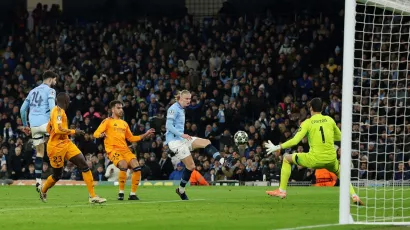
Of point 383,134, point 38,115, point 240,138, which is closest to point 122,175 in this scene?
point 38,115

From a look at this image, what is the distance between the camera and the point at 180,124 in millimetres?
19406

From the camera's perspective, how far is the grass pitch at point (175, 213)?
12766 millimetres

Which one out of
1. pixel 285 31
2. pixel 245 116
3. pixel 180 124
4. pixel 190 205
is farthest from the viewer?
pixel 285 31

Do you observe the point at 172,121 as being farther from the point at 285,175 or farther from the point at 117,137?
the point at 285,175

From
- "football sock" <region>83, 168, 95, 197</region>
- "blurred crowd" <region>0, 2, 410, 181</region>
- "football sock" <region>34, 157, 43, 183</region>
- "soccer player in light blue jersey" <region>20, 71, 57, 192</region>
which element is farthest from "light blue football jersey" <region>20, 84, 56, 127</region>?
"blurred crowd" <region>0, 2, 410, 181</region>

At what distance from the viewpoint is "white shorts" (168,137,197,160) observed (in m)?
19.2

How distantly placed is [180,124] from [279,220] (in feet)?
20.8

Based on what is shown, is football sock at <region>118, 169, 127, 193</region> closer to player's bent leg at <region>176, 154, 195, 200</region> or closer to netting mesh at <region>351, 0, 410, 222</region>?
player's bent leg at <region>176, 154, 195, 200</region>

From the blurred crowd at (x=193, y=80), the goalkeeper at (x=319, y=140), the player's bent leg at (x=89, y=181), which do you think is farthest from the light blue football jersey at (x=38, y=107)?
the blurred crowd at (x=193, y=80)

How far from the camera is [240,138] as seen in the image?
1171 inches

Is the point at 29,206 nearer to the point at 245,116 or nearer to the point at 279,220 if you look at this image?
the point at 279,220

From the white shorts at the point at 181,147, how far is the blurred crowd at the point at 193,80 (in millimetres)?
8558

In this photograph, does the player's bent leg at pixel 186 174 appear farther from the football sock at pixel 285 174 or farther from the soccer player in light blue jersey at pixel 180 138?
the football sock at pixel 285 174

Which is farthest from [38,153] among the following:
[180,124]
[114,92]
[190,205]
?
[114,92]
